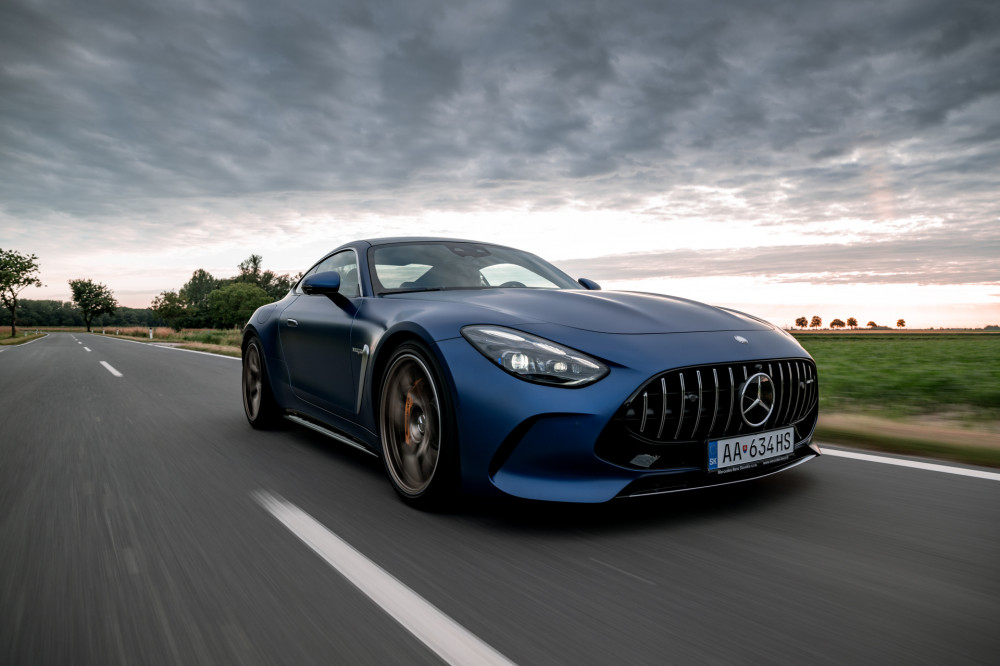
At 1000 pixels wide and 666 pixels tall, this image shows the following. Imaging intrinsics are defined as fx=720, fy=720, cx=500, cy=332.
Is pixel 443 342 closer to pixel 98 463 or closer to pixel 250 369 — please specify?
pixel 98 463

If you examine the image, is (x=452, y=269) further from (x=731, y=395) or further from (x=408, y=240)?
(x=731, y=395)

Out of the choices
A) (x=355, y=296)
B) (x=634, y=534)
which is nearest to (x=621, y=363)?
(x=634, y=534)

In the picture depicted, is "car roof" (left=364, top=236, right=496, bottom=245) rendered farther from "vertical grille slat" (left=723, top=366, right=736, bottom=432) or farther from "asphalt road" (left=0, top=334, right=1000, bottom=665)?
"vertical grille slat" (left=723, top=366, right=736, bottom=432)

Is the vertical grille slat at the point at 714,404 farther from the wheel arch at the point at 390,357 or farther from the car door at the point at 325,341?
the car door at the point at 325,341

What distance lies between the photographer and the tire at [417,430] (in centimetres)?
300

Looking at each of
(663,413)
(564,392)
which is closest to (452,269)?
(564,392)

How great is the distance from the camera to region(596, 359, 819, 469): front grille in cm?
271

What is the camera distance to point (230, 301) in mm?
106812

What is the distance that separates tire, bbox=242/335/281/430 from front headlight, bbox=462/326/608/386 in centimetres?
294

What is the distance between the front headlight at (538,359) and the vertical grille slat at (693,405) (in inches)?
8.1

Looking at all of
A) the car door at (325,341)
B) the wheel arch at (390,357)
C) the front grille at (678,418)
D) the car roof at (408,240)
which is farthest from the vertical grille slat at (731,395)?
the car roof at (408,240)

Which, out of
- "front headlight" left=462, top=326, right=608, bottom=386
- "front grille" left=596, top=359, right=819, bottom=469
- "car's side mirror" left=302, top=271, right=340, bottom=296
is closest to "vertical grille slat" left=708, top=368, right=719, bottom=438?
"front grille" left=596, top=359, right=819, bottom=469

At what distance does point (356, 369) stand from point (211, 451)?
1.56 metres

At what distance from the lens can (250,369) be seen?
5.76 metres
